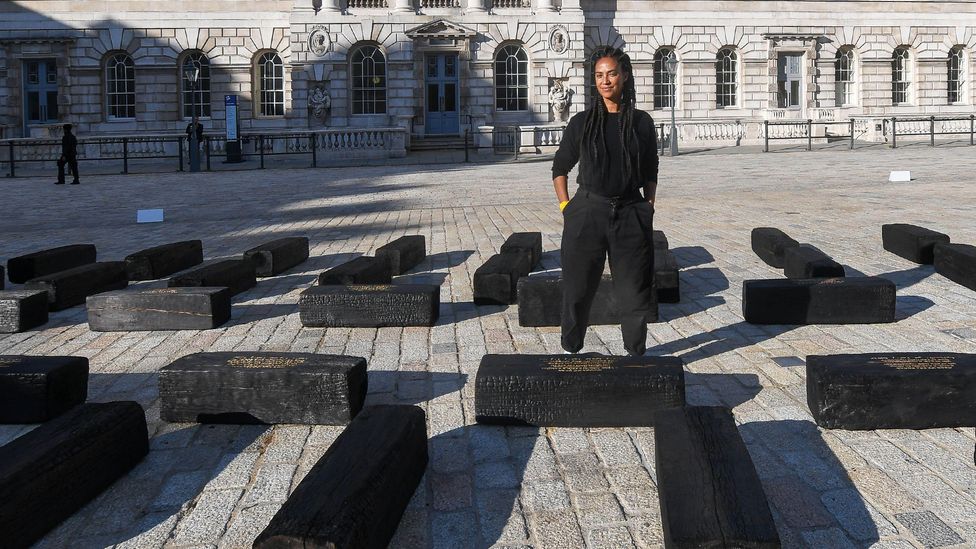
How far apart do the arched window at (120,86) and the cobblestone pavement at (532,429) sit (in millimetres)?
24962

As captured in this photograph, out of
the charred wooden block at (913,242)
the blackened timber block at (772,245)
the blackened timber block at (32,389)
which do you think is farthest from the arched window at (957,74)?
the blackened timber block at (32,389)

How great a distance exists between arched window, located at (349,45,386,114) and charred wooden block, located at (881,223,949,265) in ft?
93.5

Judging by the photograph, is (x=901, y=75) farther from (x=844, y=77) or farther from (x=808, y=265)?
(x=808, y=265)

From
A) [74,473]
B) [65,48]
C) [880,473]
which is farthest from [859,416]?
[65,48]

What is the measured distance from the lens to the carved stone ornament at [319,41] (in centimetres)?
3416

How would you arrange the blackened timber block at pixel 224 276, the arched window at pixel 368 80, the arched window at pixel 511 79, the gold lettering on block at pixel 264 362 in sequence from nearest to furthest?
the gold lettering on block at pixel 264 362 → the blackened timber block at pixel 224 276 → the arched window at pixel 368 80 → the arched window at pixel 511 79

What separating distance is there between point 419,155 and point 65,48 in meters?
15.6

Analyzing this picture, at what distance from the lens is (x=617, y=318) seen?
6332 mm

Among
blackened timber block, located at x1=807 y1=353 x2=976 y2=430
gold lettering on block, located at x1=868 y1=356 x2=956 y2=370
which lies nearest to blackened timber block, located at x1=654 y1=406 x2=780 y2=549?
blackened timber block, located at x1=807 y1=353 x2=976 y2=430

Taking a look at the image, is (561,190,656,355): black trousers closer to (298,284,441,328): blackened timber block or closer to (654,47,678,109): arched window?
(298,284,441,328): blackened timber block

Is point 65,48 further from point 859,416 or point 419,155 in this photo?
point 859,416

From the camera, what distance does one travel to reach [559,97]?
35.1 meters

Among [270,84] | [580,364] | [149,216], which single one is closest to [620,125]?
[580,364]

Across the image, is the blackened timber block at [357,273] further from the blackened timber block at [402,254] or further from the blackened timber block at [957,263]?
the blackened timber block at [957,263]
